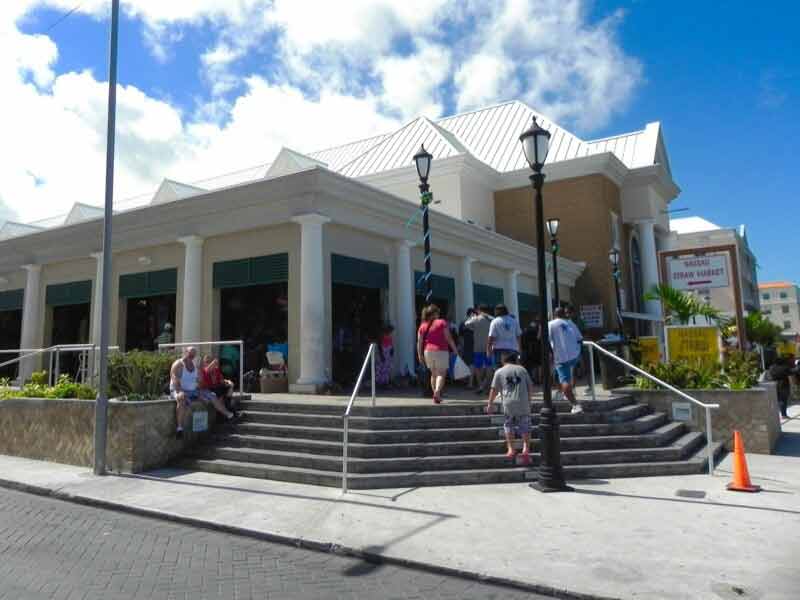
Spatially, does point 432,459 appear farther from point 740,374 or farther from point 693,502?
point 740,374

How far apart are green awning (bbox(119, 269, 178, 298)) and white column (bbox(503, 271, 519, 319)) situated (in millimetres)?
11135

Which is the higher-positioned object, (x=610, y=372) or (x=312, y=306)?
(x=312, y=306)

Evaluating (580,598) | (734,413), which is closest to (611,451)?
(734,413)

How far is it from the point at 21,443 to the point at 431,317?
7.88 metres

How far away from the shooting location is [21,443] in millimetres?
10602

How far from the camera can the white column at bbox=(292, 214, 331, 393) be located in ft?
41.3

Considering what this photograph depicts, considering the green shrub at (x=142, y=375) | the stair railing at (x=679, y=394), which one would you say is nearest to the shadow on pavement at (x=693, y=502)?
the stair railing at (x=679, y=394)

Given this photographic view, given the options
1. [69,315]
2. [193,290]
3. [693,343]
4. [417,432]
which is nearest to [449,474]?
[417,432]

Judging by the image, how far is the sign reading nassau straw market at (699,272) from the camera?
729 inches

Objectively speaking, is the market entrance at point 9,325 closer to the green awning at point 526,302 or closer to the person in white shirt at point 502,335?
the person in white shirt at point 502,335

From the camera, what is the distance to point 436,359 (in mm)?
9922

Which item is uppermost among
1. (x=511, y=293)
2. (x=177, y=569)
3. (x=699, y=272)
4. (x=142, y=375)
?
(x=699, y=272)

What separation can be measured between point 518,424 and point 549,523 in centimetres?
227

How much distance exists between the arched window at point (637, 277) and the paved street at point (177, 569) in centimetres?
2634
